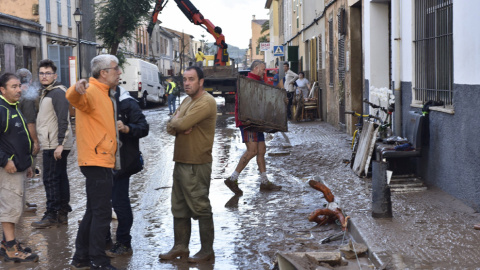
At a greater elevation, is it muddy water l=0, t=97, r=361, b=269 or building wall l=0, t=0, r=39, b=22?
building wall l=0, t=0, r=39, b=22

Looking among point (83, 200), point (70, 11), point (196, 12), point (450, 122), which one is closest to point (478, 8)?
point (450, 122)

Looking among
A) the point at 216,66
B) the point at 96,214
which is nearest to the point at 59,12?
the point at 216,66

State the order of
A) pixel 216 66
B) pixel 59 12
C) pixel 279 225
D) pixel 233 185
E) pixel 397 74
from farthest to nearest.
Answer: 1. pixel 59 12
2. pixel 216 66
3. pixel 397 74
4. pixel 233 185
5. pixel 279 225

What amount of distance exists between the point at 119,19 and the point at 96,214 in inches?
1279

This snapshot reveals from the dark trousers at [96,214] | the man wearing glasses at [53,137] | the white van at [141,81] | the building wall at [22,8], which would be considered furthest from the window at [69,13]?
the dark trousers at [96,214]

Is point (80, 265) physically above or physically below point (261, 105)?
below

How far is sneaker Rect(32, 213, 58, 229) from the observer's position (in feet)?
24.7

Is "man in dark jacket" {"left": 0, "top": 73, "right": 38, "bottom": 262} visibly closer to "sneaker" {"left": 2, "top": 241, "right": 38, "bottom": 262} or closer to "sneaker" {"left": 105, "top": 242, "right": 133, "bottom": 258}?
"sneaker" {"left": 2, "top": 241, "right": 38, "bottom": 262}

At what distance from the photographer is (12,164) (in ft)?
20.5

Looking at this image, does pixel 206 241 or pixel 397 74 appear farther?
pixel 397 74

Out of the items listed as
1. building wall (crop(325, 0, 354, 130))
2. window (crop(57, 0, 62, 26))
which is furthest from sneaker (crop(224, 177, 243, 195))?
window (crop(57, 0, 62, 26))

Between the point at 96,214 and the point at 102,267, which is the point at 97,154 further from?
the point at 102,267

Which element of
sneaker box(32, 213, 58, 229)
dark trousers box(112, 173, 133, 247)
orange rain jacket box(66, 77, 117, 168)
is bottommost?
sneaker box(32, 213, 58, 229)

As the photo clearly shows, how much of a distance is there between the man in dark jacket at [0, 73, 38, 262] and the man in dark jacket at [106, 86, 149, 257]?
0.81 m
